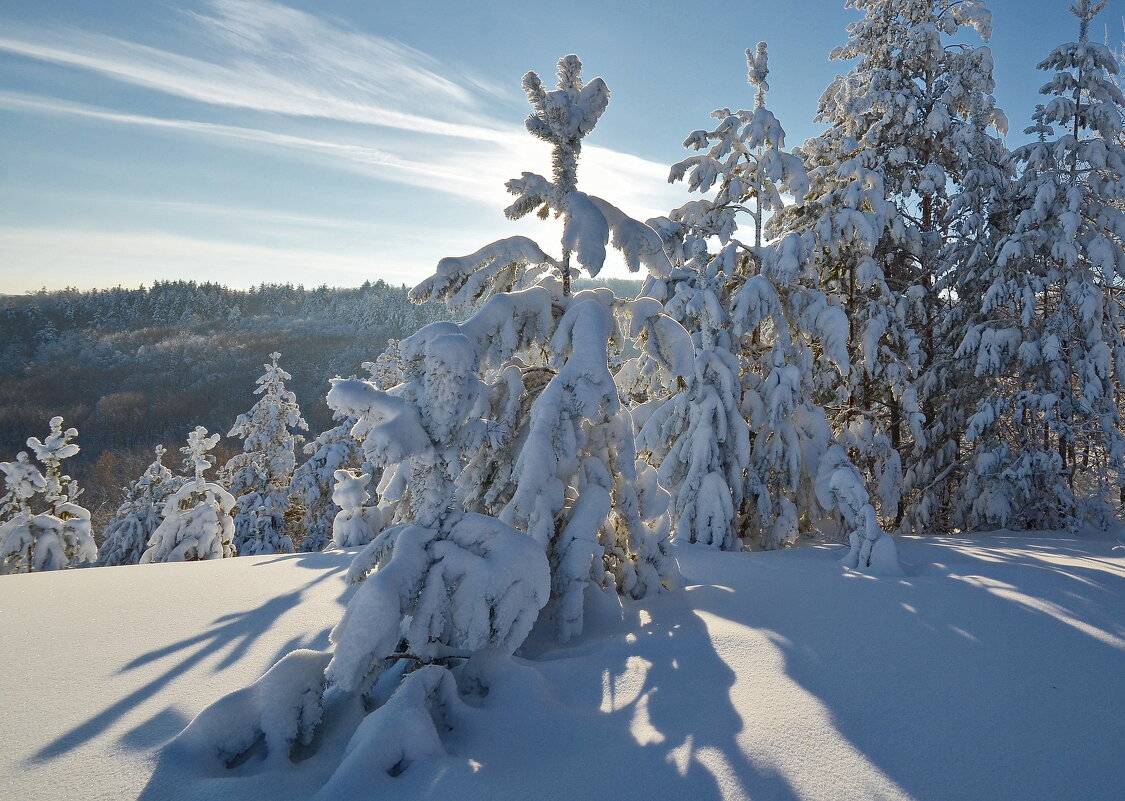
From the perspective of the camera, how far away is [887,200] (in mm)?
11461

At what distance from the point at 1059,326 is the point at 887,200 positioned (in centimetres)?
396

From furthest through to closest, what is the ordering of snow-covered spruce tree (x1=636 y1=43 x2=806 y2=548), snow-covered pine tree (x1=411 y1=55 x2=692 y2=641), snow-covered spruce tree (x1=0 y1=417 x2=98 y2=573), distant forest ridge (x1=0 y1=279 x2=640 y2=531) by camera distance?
distant forest ridge (x1=0 y1=279 x2=640 y2=531) → snow-covered spruce tree (x1=0 y1=417 x2=98 y2=573) → snow-covered spruce tree (x1=636 y1=43 x2=806 y2=548) → snow-covered pine tree (x1=411 y1=55 x2=692 y2=641)

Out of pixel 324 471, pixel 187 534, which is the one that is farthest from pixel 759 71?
pixel 324 471

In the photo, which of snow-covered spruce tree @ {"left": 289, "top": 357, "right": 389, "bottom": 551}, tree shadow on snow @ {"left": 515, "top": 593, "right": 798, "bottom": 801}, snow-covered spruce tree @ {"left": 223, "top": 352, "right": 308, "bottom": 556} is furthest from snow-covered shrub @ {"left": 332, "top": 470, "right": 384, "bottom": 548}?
snow-covered spruce tree @ {"left": 223, "top": 352, "right": 308, "bottom": 556}

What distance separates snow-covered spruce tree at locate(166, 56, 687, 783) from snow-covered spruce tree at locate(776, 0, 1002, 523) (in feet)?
22.4

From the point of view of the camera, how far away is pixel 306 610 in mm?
4926

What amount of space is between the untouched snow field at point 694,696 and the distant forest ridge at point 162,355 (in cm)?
5077

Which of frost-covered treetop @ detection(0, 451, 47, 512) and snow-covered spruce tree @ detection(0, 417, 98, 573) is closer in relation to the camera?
snow-covered spruce tree @ detection(0, 417, 98, 573)

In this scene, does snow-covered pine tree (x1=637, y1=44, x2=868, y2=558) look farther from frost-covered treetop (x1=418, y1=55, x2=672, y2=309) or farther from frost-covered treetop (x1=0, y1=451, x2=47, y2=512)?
frost-covered treetop (x1=0, y1=451, x2=47, y2=512)

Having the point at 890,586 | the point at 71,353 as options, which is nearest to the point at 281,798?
the point at 890,586

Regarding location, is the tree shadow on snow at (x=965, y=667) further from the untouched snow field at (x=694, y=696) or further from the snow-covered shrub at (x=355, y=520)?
the snow-covered shrub at (x=355, y=520)

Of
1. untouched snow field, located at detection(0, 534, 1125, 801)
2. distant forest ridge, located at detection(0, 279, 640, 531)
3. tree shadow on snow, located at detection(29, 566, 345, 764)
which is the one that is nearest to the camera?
untouched snow field, located at detection(0, 534, 1125, 801)

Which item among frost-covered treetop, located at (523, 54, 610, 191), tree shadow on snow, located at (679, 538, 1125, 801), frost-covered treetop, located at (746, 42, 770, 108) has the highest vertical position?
frost-covered treetop, located at (746, 42, 770, 108)

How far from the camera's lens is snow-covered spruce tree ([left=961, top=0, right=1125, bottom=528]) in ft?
34.9
